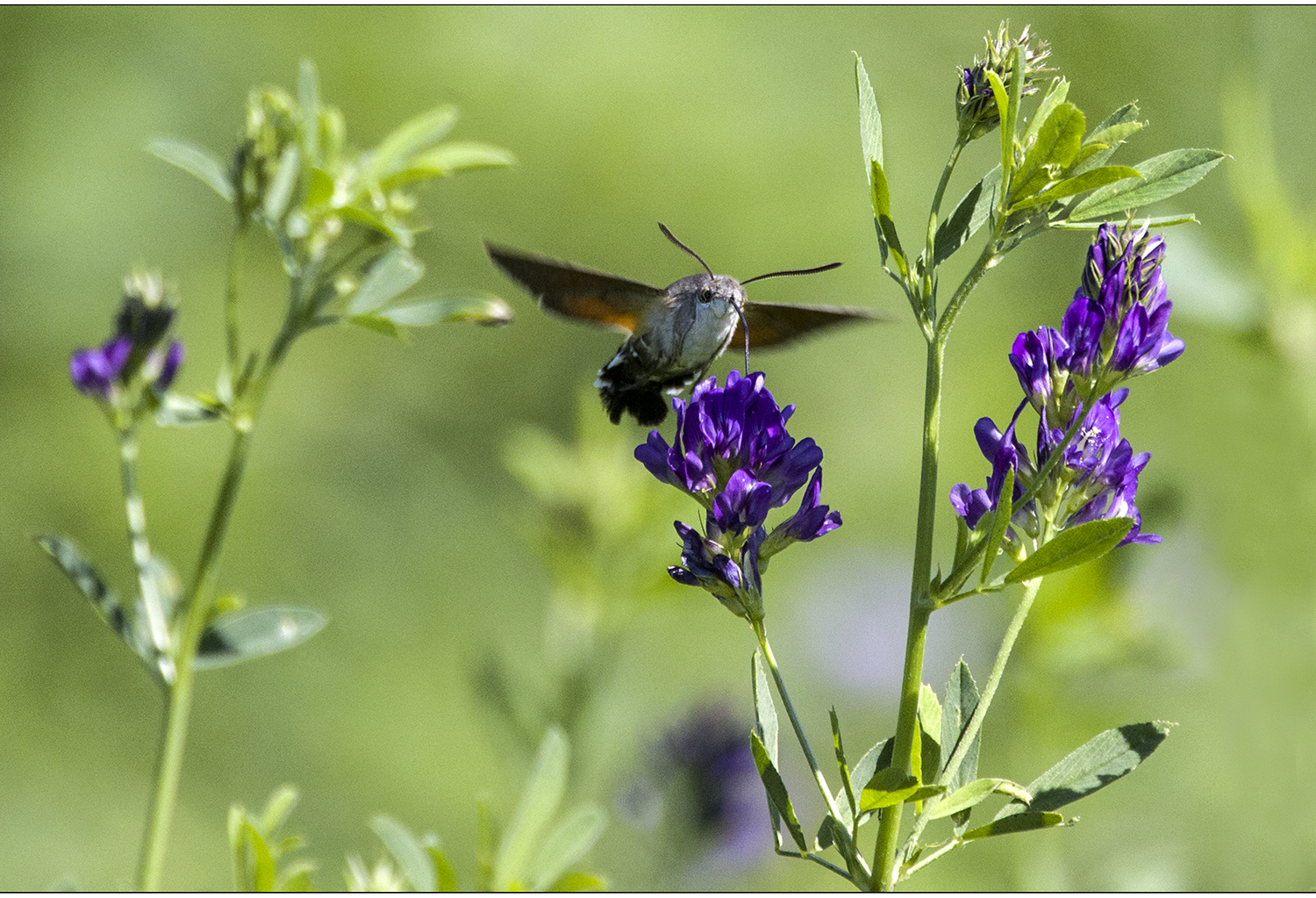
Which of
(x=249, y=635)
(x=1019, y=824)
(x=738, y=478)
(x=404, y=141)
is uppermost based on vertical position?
(x=404, y=141)

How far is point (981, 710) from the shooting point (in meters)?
1.04

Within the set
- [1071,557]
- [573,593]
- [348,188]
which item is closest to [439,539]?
[573,593]

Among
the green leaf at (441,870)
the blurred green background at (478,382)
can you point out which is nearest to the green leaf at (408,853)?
the green leaf at (441,870)

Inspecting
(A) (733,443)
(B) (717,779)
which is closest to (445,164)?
(A) (733,443)

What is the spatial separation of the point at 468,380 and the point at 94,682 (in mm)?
2247

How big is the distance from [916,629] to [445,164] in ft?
3.47

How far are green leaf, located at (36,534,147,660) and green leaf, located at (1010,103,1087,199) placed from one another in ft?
3.93

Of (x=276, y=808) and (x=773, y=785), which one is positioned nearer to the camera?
(x=773, y=785)

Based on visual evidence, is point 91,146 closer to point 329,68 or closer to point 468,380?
point 329,68

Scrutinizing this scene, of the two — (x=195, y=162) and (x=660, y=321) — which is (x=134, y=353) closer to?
(x=195, y=162)

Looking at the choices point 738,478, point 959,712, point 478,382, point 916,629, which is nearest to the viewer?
point 916,629

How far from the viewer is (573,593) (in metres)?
2.79

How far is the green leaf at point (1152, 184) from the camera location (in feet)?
3.75

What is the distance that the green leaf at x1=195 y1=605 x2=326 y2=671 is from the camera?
4.98 ft
